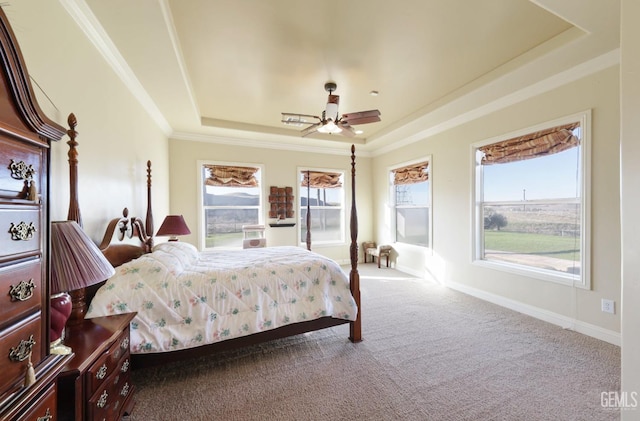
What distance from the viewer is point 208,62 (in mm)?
2744

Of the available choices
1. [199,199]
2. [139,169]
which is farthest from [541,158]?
[199,199]

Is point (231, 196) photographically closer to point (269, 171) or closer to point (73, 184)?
point (269, 171)

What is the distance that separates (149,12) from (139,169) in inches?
71.5

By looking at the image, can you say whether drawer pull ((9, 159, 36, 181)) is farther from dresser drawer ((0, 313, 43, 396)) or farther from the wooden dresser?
dresser drawer ((0, 313, 43, 396))

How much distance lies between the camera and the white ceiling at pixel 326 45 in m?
2.00

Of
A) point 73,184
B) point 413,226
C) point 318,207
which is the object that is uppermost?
point 73,184

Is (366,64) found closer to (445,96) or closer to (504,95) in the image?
(445,96)

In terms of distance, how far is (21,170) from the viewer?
0.80 m

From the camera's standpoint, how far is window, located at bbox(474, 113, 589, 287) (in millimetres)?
2750

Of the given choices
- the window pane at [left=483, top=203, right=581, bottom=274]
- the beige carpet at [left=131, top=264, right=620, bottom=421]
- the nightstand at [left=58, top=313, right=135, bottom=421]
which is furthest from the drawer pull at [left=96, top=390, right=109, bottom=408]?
the window pane at [left=483, top=203, right=581, bottom=274]

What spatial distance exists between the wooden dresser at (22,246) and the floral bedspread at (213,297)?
3.32 feet

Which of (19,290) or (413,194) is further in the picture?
(413,194)

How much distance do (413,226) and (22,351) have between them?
5.20 m

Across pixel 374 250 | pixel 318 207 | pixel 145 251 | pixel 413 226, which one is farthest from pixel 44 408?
pixel 374 250
